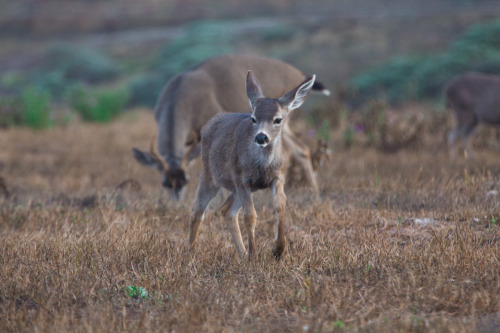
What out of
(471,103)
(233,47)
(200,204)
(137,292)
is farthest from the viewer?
(233,47)

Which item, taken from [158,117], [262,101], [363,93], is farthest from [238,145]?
[363,93]

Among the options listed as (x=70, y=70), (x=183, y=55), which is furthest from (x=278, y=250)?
(x=70, y=70)

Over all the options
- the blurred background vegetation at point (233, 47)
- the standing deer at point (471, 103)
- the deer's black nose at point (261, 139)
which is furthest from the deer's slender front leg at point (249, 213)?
the standing deer at point (471, 103)

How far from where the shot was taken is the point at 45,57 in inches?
1479

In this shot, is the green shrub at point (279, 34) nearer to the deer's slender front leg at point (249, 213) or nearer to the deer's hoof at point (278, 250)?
the deer's slender front leg at point (249, 213)

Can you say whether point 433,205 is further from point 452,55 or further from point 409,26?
point 409,26

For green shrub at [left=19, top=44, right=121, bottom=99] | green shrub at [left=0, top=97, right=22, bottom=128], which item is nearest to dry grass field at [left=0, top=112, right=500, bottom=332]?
green shrub at [left=0, top=97, right=22, bottom=128]

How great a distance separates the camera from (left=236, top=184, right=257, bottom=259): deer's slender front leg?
17.8ft

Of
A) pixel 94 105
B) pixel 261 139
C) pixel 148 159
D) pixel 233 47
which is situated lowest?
pixel 233 47

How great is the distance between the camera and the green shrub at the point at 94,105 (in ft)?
58.7

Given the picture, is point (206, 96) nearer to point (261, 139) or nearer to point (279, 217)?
point (261, 139)

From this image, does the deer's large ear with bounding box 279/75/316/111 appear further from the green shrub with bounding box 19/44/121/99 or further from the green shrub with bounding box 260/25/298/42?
the green shrub with bounding box 260/25/298/42

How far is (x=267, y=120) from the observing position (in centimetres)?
557

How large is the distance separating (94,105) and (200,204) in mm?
12491
